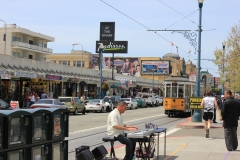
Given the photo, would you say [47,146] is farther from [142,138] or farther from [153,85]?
[153,85]

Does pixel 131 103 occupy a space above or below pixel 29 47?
below

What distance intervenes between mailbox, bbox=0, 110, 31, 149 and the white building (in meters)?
62.0

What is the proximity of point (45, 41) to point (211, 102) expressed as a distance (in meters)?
64.3

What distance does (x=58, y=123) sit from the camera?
7.89m

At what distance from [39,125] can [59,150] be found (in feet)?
2.66

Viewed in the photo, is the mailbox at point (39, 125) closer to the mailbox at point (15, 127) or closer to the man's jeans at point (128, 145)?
the mailbox at point (15, 127)

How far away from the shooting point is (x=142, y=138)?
9500mm

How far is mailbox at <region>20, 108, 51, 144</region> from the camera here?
7.00m

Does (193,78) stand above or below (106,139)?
above

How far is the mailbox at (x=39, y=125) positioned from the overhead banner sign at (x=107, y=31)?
6569cm

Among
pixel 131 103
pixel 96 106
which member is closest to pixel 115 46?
pixel 131 103

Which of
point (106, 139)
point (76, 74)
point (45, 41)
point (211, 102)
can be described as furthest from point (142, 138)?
point (45, 41)

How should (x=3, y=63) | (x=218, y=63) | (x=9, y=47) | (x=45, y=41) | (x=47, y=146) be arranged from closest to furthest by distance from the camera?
(x=47, y=146) < (x=3, y=63) < (x=218, y=63) < (x=9, y=47) < (x=45, y=41)

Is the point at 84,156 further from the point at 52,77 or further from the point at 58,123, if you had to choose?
the point at 52,77
